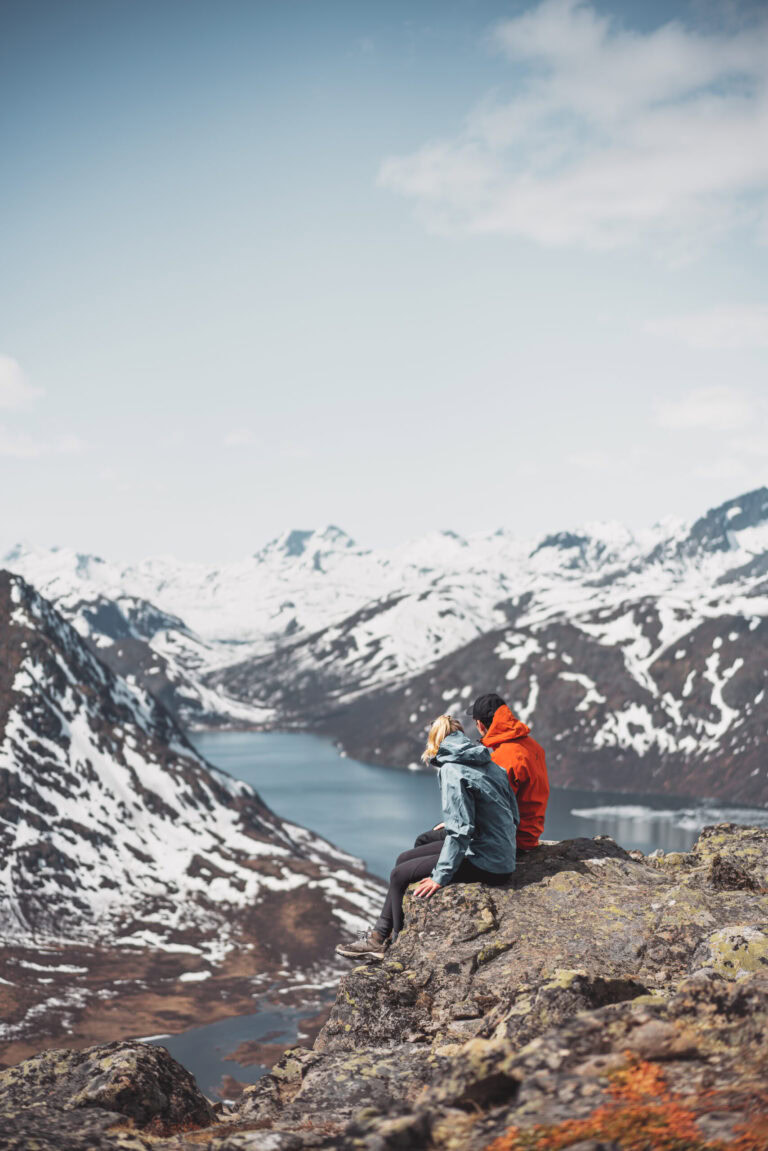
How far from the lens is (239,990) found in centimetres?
10862

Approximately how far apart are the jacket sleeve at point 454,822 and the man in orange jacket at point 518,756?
62.8 inches

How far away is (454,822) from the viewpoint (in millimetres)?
15086

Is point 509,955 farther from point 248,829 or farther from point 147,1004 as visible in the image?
point 248,829

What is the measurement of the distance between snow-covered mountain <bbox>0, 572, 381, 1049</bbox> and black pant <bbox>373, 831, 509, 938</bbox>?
10954 centimetres

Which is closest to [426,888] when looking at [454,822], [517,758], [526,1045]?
[454,822]

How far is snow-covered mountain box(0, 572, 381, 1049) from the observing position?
125750 mm

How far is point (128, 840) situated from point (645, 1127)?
155 m

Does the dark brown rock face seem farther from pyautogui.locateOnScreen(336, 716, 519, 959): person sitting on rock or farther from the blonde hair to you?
the blonde hair

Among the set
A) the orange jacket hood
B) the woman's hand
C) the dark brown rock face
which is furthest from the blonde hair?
the dark brown rock face

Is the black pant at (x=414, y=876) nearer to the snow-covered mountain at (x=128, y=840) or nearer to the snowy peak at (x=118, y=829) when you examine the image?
the snow-covered mountain at (x=128, y=840)

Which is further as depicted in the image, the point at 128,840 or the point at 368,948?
the point at 128,840

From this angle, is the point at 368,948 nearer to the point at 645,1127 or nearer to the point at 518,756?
the point at 518,756

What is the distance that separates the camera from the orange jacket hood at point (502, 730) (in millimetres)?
16766

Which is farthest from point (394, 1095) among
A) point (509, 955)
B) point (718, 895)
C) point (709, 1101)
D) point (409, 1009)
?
point (718, 895)
